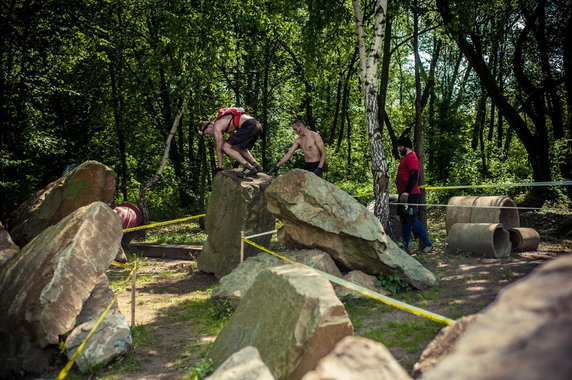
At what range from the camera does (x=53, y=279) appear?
4.49m

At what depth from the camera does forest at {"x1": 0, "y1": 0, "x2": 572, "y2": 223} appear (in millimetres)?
11930

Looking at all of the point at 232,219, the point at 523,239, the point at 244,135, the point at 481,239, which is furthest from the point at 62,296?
the point at 523,239

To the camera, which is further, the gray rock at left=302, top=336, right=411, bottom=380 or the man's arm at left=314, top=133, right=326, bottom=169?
the man's arm at left=314, top=133, right=326, bottom=169

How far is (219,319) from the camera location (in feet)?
19.2

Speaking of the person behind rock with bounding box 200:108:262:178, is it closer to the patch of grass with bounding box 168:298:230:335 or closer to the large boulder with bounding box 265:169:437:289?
the large boulder with bounding box 265:169:437:289

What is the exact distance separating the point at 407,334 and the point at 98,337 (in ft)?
10.0

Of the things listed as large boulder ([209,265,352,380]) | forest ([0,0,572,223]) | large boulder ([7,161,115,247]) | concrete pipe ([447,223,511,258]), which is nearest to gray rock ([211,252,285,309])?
large boulder ([209,265,352,380])

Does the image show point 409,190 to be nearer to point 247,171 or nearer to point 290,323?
point 247,171

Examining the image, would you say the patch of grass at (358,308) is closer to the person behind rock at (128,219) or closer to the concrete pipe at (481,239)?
the concrete pipe at (481,239)

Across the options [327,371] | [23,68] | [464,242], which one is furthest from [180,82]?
[327,371]

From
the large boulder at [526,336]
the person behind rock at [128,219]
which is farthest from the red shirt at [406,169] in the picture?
the large boulder at [526,336]

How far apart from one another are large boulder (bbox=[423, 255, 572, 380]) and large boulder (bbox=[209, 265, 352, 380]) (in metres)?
1.97

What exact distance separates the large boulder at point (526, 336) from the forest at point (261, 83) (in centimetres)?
737

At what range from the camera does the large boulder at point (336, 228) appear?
6535 millimetres
